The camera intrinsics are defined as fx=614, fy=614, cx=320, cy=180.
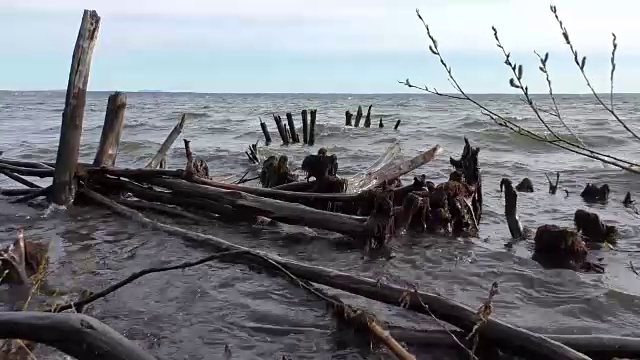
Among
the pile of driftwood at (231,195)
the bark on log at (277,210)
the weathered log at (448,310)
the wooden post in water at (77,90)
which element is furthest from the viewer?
the wooden post in water at (77,90)

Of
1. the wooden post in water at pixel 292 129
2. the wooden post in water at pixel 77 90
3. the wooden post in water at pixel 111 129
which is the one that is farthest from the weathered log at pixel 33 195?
the wooden post in water at pixel 292 129

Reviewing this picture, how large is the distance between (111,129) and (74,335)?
259 inches

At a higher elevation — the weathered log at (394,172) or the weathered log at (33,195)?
the weathered log at (394,172)

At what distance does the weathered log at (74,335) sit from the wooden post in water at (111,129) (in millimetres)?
6232

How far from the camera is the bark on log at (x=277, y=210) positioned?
6.32 m

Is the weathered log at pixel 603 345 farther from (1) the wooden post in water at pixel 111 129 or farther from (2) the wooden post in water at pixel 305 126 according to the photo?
(2) the wooden post in water at pixel 305 126

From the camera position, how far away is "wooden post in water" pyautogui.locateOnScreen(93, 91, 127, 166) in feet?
25.4

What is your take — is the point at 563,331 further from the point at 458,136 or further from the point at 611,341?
the point at 458,136

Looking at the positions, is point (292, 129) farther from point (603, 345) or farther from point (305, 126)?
point (603, 345)

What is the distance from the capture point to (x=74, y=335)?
5.93 ft

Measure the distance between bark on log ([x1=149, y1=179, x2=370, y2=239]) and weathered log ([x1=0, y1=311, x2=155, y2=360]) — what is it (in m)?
4.56

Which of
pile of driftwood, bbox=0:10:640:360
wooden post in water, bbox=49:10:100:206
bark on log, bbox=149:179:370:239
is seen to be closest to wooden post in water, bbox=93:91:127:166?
pile of driftwood, bbox=0:10:640:360

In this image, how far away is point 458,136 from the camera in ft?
72.7

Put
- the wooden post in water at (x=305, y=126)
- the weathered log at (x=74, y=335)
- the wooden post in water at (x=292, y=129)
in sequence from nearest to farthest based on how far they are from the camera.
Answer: the weathered log at (x=74, y=335) → the wooden post in water at (x=305, y=126) → the wooden post in water at (x=292, y=129)
